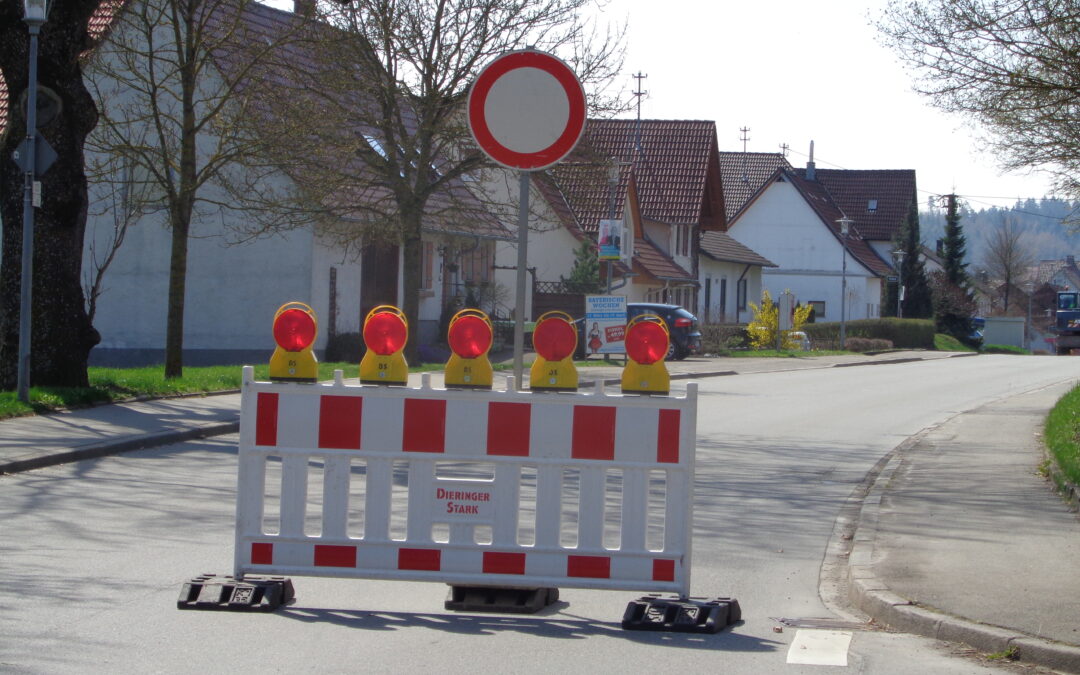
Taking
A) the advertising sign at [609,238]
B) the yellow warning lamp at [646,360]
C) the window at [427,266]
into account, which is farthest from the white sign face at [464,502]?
the window at [427,266]

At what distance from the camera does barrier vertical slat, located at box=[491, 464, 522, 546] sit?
5992mm

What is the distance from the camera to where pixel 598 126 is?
87.8 feet

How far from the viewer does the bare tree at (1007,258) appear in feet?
309

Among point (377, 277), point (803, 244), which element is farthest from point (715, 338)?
point (803, 244)

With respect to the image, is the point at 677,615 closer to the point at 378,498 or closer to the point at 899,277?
the point at 378,498

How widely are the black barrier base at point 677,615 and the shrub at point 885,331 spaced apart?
48.3m

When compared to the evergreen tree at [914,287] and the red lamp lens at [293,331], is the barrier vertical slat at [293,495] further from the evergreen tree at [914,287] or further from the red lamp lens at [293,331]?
the evergreen tree at [914,287]

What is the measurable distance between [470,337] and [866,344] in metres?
50.8

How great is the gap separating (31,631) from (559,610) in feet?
8.35

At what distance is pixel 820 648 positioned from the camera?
582cm

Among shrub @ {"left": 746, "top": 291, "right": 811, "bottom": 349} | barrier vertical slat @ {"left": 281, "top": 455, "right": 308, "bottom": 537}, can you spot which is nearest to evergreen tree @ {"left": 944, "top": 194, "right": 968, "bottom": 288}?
shrub @ {"left": 746, "top": 291, "right": 811, "bottom": 349}

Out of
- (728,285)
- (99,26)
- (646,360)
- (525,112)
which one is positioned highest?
(99,26)

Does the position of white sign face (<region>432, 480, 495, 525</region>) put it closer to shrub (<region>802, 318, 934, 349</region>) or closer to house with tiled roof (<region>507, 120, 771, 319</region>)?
house with tiled roof (<region>507, 120, 771, 319</region>)

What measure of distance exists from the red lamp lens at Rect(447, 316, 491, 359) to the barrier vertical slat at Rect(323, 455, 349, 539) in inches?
30.6
